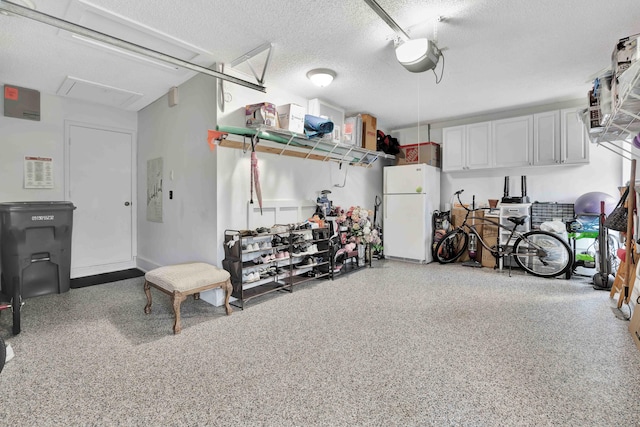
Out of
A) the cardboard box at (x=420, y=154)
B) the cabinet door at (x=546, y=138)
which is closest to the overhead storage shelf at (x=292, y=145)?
the cardboard box at (x=420, y=154)

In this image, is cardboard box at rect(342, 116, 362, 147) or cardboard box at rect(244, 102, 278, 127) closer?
cardboard box at rect(244, 102, 278, 127)

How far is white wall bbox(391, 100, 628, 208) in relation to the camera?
4.32 m

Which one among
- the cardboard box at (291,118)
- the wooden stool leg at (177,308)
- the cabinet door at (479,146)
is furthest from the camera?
the cabinet door at (479,146)

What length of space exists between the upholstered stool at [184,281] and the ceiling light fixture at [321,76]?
2333 millimetres

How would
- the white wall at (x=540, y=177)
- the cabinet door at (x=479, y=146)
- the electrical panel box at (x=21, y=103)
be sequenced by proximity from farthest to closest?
the cabinet door at (x=479, y=146) → the white wall at (x=540, y=177) → the electrical panel box at (x=21, y=103)

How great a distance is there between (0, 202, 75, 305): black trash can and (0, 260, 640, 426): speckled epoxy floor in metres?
0.24

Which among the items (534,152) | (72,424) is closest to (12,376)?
(72,424)

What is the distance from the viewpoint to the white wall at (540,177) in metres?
4.32

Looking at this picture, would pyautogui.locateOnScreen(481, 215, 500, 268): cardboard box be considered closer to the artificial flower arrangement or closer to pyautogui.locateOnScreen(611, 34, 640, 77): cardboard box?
the artificial flower arrangement

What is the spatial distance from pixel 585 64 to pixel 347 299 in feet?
11.8

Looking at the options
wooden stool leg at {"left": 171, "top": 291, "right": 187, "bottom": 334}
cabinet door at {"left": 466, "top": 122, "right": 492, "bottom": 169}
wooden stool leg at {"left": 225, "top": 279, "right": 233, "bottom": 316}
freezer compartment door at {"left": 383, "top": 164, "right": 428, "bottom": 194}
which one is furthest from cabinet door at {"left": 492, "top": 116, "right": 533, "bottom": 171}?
wooden stool leg at {"left": 171, "top": 291, "right": 187, "bottom": 334}

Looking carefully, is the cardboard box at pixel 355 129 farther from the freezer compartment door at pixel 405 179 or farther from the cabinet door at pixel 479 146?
the cabinet door at pixel 479 146

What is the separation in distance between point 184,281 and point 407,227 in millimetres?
3798

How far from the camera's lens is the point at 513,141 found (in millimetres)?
4770
